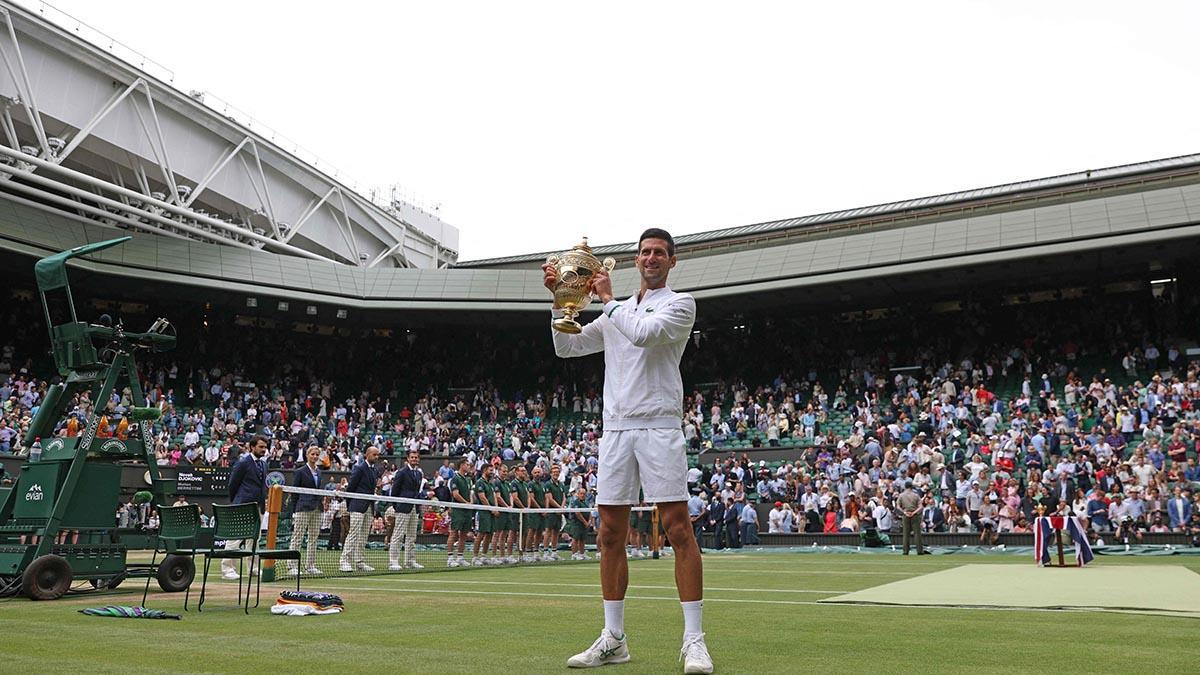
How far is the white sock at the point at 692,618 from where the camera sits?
4754mm

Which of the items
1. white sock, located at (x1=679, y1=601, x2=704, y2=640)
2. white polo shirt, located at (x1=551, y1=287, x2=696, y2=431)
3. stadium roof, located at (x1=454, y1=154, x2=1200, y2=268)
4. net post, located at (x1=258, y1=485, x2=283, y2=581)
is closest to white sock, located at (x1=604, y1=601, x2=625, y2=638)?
white sock, located at (x1=679, y1=601, x2=704, y2=640)

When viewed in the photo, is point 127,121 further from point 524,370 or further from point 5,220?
point 524,370

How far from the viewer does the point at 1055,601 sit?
8133mm

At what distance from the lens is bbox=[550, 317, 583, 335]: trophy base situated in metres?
5.51

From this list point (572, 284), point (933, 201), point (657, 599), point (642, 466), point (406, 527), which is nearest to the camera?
point (642, 466)

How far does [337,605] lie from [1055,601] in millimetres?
5879

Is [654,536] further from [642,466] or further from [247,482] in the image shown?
[642,466]

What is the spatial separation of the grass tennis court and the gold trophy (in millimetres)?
1798

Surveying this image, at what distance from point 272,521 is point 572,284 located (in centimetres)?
794

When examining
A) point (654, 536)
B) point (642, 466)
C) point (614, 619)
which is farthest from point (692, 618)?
point (654, 536)

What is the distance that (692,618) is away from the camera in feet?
15.8

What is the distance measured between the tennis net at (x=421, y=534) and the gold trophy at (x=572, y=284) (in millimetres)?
6347

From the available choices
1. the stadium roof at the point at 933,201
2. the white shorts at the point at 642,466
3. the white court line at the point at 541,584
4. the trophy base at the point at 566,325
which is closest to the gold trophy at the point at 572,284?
the trophy base at the point at 566,325

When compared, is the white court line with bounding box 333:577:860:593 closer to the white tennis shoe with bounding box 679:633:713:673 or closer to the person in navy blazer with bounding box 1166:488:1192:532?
the white tennis shoe with bounding box 679:633:713:673
